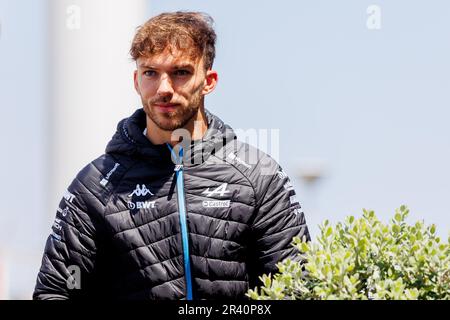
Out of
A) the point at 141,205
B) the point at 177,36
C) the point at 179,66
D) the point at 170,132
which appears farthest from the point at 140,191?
the point at 177,36

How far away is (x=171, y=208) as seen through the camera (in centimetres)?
528

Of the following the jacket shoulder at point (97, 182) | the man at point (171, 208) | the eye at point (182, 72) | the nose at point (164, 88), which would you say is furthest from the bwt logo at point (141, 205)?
the eye at point (182, 72)

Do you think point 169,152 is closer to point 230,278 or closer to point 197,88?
point 197,88

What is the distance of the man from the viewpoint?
17.1 ft

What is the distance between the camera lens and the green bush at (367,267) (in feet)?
14.9

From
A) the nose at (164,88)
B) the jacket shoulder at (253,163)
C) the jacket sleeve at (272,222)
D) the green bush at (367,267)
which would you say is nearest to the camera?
the green bush at (367,267)

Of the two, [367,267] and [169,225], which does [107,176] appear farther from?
[367,267]

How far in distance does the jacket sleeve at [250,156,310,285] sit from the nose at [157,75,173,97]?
2.18 feet

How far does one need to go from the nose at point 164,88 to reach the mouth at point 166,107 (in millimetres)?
61

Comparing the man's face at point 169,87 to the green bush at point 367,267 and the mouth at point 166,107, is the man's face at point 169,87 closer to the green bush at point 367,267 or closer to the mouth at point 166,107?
the mouth at point 166,107

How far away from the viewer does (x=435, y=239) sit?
4.83 m

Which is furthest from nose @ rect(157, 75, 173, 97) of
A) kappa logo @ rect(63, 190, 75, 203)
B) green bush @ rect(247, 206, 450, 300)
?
green bush @ rect(247, 206, 450, 300)

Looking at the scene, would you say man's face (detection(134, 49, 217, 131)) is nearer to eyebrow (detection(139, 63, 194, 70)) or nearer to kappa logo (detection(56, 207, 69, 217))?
eyebrow (detection(139, 63, 194, 70))
